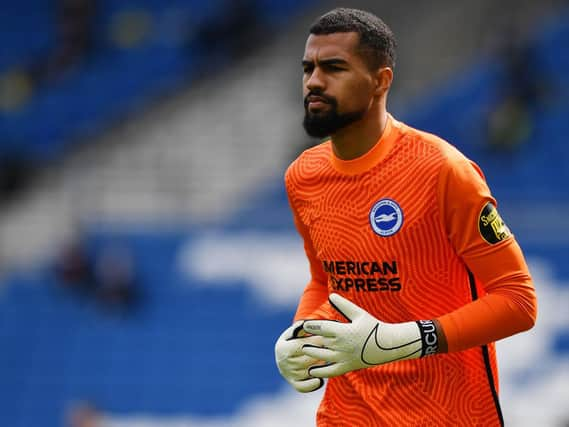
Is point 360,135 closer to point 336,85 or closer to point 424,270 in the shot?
point 336,85

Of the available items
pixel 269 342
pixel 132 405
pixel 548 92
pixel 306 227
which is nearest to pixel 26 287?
pixel 132 405

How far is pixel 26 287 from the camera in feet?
41.7

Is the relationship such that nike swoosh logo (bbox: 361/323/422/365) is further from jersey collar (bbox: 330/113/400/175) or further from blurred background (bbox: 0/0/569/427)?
blurred background (bbox: 0/0/569/427)

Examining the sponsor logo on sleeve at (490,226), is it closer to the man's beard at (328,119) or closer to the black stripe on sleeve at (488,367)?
the black stripe on sleeve at (488,367)

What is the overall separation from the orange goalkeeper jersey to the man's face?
16cm

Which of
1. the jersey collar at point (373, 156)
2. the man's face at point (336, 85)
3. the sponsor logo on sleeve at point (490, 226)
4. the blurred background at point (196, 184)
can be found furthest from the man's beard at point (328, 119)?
the blurred background at point (196, 184)

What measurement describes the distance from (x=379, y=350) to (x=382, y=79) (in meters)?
0.85

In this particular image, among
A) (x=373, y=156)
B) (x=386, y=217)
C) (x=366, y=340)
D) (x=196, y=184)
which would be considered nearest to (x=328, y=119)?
(x=373, y=156)

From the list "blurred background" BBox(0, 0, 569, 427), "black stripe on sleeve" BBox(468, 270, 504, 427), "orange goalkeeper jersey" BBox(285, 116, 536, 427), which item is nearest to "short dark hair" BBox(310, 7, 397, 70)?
"orange goalkeeper jersey" BBox(285, 116, 536, 427)

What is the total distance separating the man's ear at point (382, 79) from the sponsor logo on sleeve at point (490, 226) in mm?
512

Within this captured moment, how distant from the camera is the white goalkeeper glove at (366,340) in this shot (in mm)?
3068

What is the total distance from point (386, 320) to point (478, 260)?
14.2 inches

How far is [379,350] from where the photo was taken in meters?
3.07

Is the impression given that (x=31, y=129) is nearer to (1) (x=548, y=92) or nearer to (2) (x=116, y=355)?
(2) (x=116, y=355)
